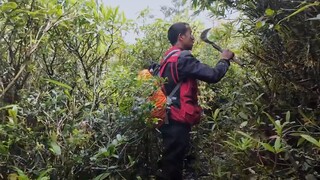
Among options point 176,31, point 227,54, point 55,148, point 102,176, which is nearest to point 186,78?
point 227,54

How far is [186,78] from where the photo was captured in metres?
3.15

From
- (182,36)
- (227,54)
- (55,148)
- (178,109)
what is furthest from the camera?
(182,36)

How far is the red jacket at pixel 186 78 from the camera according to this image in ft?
9.93

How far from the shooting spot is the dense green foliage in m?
1.85

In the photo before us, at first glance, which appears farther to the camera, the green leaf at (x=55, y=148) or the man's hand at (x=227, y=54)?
the man's hand at (x=227, y=54)

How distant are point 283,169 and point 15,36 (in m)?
1.77

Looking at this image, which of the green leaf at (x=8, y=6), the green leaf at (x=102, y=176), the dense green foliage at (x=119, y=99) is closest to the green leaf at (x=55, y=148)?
the dense green foliage at (x=119, y=99)

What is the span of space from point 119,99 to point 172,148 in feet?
2.15

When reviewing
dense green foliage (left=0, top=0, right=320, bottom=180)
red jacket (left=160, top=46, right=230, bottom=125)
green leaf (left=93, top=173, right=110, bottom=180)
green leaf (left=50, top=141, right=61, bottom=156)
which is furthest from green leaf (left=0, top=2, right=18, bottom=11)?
red jacket (left=160, top=46, right=230, bottom=125)

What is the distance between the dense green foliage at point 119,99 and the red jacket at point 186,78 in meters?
0.27

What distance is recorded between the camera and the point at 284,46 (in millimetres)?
1984

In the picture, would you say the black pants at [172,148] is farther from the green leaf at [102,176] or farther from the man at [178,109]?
the green leaf at [102,176]

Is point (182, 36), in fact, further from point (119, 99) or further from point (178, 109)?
point (119, 99)

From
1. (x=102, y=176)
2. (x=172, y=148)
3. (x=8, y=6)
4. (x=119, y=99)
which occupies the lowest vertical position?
(x=172, y=148)
